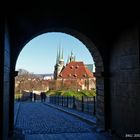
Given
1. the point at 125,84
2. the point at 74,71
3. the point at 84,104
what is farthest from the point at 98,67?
the point at 74,71

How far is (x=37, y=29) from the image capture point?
34.1ft

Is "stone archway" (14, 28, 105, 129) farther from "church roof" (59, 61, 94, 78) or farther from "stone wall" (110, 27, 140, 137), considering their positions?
"church roof" (59, 61, 94, 78)

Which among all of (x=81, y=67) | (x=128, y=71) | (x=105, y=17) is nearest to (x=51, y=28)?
(x=105, y=17)

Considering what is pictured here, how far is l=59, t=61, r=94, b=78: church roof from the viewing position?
99750 millimetres

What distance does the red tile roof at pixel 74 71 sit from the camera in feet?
327

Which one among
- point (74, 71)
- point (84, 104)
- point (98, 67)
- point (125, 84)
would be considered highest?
point (74, 71)

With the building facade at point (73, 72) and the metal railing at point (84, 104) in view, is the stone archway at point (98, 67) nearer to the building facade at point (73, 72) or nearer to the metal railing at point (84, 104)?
the metal railing at point (84, 104)

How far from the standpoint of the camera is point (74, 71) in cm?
9938

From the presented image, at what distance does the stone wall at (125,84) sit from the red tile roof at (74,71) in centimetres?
8852

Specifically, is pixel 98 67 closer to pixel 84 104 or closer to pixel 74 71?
pixel 84 104

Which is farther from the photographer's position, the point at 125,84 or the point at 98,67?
the point at 98,67

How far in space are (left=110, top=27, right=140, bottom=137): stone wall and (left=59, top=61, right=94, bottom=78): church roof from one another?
292 feet

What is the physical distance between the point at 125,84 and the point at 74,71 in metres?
90.3

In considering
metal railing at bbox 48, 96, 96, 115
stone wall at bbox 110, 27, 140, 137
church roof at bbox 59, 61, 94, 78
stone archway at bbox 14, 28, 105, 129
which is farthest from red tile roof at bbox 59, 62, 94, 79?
stone wall at bbox 110, 27, 140, 137
